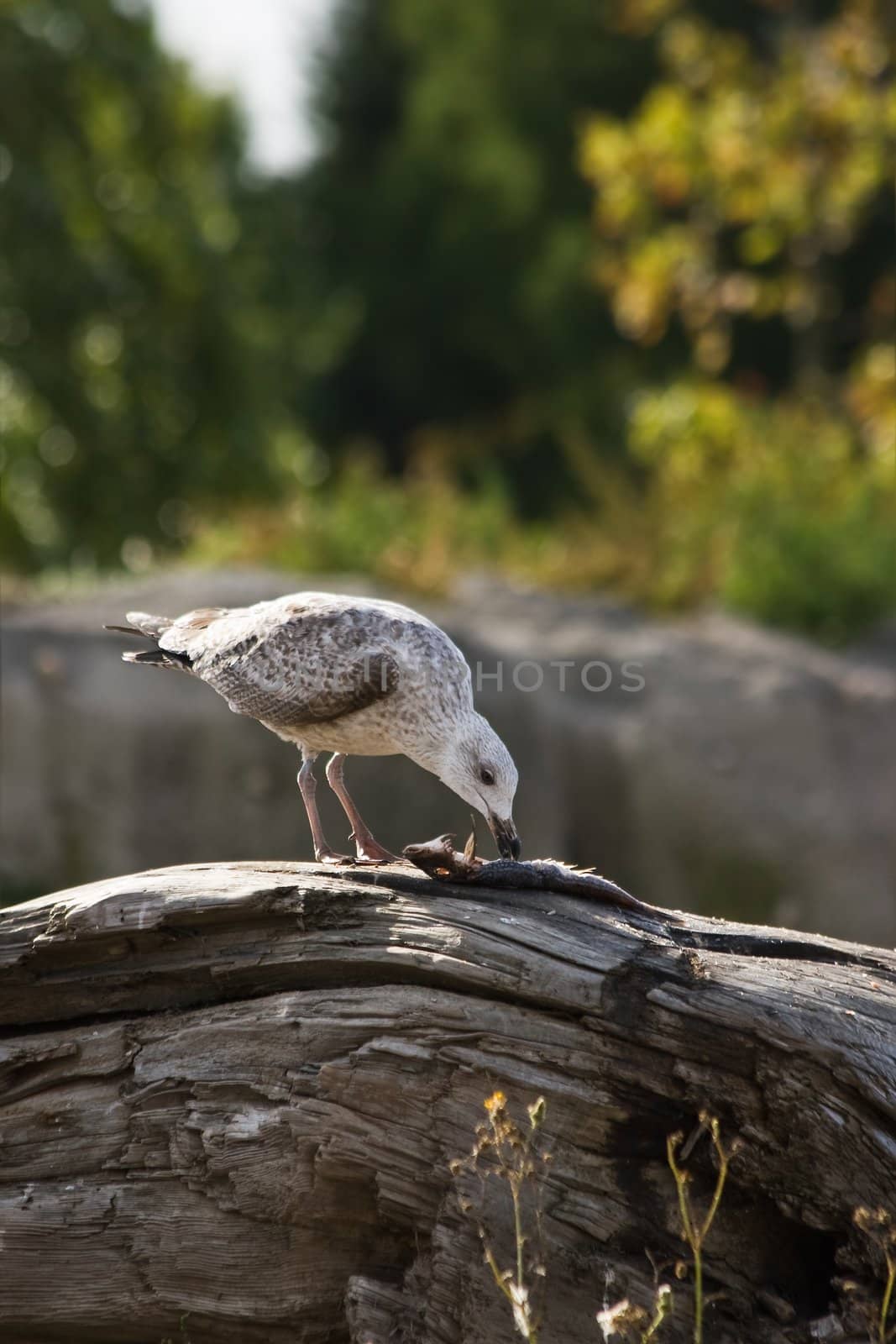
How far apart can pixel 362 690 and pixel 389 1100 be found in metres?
1.31

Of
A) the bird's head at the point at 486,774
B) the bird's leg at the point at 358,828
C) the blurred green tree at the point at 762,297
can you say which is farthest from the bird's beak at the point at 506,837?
the blurred green tree at the point at 762,297

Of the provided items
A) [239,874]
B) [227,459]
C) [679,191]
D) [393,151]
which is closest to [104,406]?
[227,459]

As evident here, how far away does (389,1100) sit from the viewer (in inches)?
165

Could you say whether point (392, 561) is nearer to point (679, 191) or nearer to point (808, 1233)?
point (679, 191)

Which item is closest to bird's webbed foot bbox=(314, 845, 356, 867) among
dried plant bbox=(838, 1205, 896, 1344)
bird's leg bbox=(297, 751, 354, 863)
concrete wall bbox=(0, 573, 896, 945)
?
bird's leg bbox=(297, 751, 354, 863)

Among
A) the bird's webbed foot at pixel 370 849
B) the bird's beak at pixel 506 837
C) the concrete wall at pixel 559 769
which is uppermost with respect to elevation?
the bird's beak at pixel 506 837

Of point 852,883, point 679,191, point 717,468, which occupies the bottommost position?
point 852,883

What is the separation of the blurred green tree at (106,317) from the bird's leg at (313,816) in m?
13.4

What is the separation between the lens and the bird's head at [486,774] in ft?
15.5

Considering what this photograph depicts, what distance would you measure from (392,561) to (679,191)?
15.7 ft

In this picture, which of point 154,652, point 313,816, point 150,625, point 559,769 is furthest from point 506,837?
point 559,769

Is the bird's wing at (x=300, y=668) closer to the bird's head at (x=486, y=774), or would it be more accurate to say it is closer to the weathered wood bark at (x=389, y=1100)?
the bird's head at (x=486, y=774)

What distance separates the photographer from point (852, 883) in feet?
32.4

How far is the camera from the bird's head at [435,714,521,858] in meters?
4.73
